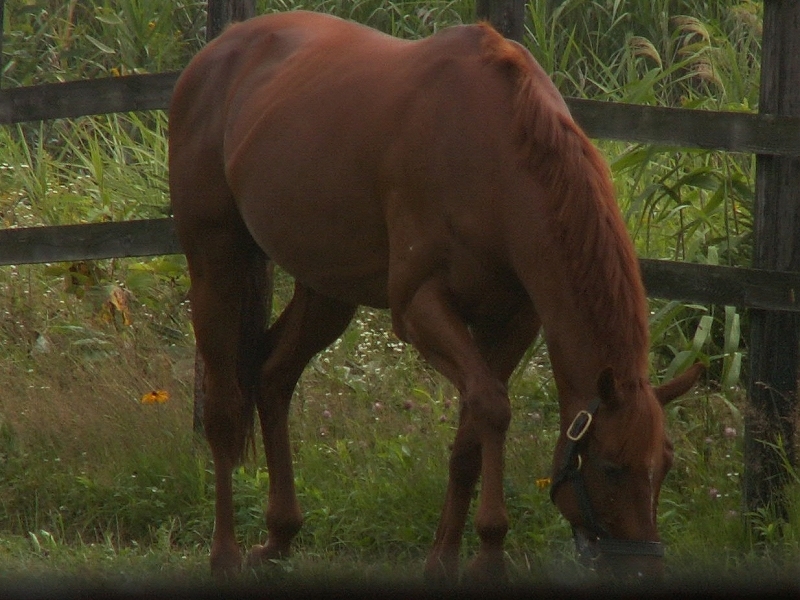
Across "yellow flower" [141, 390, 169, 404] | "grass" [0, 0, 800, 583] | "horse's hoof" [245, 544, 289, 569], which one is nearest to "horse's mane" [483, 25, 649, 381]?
"grass" [0, 0, 800, 583]

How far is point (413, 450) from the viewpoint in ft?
18.2

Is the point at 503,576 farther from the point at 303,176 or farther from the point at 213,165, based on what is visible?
the point at 213,165

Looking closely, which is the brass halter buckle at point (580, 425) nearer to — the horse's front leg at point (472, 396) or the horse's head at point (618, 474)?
the horse's head at point (618, 474)

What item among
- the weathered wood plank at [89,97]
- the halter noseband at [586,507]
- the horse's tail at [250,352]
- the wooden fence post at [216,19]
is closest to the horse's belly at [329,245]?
the horse's tail at [250,352]

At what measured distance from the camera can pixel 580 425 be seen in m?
3.70

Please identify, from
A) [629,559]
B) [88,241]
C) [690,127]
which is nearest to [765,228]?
[690,127]

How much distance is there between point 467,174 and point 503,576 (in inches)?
47.0

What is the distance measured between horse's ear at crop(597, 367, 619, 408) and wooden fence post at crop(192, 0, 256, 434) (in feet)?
8.83

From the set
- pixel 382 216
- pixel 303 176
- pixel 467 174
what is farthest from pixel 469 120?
pixel 303 176

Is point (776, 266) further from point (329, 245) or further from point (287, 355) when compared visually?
point (287, 355)

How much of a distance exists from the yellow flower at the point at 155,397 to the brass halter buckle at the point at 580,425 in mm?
2823

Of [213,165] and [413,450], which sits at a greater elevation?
[213,165]

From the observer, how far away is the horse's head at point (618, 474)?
3.60m

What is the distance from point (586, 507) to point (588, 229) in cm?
76
